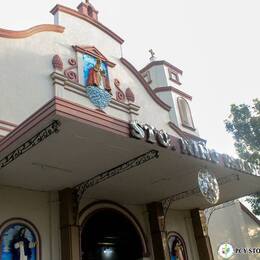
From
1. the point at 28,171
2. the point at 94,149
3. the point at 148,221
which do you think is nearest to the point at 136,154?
the point at 94,149

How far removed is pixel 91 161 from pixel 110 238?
18.7 ft

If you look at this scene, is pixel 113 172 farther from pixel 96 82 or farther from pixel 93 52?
pixel 93 52

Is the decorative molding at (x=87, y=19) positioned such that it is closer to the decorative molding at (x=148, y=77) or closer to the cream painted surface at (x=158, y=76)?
the cream painted surface at (x=158, y=76)

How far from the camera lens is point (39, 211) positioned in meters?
11.2

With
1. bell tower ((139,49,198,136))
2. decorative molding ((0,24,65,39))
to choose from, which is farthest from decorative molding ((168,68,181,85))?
decorative molding ((0,24,65,39))

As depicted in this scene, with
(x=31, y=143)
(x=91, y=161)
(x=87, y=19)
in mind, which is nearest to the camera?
(x=31, y=143)

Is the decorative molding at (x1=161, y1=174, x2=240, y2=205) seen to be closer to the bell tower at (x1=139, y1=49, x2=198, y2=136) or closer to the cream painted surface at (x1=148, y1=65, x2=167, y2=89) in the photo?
the bell tower at (x1=139, y1=49, x2=198, y2=136)

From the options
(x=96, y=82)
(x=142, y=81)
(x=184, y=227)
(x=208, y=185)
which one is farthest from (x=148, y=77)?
(x=208, y=185)

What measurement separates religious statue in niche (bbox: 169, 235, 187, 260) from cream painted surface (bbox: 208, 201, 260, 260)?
3.05m

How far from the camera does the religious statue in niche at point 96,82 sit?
13023 mm

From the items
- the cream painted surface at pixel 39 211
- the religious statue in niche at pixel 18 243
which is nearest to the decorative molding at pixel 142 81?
the cream painted surface at pixel 39 211

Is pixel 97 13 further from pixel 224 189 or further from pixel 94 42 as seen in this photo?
pixel 224 189

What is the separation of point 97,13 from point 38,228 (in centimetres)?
982

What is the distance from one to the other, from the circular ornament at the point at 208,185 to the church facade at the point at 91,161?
40mm
